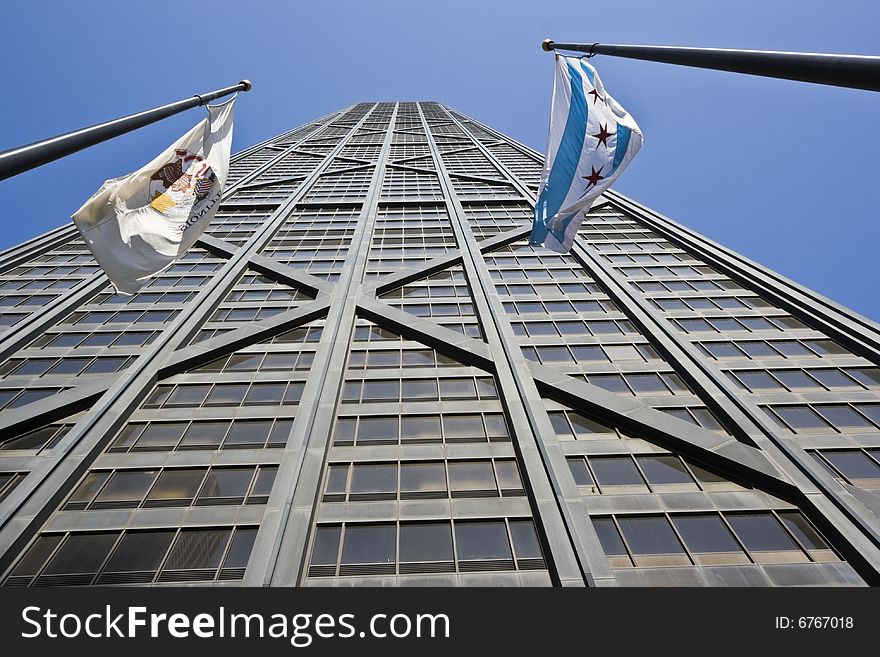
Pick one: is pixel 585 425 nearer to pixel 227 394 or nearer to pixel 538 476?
pixel 538 476

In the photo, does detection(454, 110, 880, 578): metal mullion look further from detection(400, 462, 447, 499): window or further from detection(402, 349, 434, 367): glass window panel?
detection(400, 462, 447, 499): window

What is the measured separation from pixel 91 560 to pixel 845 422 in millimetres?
25237

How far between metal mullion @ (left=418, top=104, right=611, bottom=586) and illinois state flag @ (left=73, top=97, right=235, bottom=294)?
11.8m

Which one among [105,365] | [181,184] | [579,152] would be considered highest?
[579,152]

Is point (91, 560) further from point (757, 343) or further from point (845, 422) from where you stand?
point (757, 343)

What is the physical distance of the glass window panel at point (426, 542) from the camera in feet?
47.1

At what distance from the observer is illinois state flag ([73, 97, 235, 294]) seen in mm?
11398

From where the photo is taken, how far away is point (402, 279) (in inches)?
1248

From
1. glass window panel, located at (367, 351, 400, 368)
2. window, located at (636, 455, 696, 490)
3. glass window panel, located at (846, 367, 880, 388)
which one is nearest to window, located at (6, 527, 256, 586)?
glass window panel, located at (367, 351, 400, 368)

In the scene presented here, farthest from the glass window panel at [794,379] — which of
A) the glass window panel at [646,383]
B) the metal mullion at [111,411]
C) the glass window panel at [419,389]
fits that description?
the metal mullion at [111,411]

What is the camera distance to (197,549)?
14383 millimetres

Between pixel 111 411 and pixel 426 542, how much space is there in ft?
41.8

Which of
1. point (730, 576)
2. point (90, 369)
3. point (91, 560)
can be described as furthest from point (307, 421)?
point (730, 576)

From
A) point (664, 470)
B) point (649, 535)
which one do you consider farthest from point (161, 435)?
point (664, 470)
